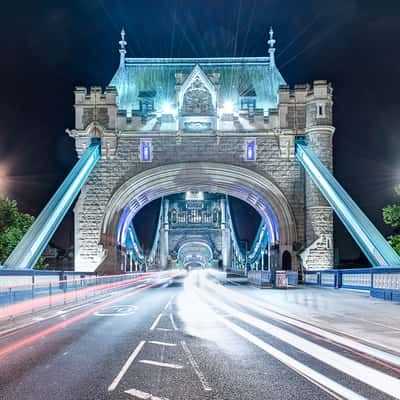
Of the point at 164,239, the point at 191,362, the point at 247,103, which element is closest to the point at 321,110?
the point at 247,103

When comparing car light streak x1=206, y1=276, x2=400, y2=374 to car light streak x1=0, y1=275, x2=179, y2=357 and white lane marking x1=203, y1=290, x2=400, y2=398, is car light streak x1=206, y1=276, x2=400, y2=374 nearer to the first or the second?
white lane marking x1=203, y1=290, x2=400, y2=398

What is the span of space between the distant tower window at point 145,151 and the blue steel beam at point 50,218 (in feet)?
9.97

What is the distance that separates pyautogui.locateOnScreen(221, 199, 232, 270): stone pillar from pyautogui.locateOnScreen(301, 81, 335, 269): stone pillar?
63388 millimetres

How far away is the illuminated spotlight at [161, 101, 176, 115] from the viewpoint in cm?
3906

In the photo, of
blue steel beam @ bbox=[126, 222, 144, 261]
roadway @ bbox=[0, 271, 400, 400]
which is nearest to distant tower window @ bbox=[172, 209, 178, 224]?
blue steel beam @ bbox=[126, 222, 144, 261]

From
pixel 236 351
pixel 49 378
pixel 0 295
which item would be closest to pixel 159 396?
pixel 49 378

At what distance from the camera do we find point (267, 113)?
3922 centimetres

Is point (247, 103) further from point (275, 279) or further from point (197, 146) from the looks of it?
point (275, 279)

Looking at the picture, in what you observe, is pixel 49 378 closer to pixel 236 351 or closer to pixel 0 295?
pixel 236 351

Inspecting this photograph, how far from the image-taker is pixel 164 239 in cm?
10819

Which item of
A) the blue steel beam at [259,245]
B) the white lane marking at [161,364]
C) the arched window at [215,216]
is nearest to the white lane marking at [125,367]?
the white lane marking at [161,364]

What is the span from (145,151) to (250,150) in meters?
7.47

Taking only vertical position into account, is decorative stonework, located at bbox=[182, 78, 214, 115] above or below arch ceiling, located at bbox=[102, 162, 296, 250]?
above

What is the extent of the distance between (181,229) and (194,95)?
72.9 m
